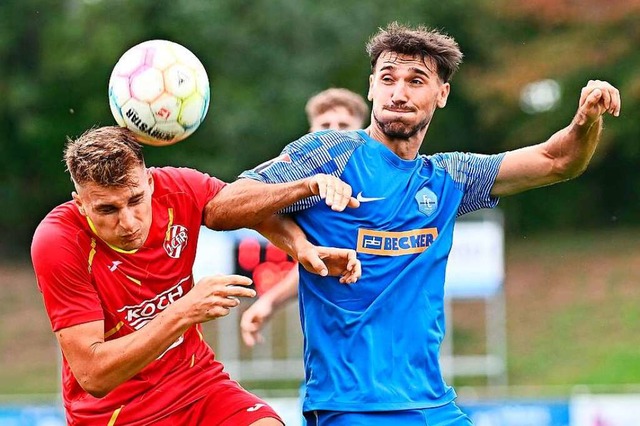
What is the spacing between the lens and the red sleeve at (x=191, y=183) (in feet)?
18.7

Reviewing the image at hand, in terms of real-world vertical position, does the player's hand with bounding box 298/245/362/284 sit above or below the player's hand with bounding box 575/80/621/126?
below

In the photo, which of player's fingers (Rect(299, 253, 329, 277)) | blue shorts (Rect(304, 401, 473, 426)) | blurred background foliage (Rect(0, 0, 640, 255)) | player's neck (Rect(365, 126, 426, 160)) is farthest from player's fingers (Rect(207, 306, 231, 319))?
blurred background foliage (Rect(0, 0, 640, 255))

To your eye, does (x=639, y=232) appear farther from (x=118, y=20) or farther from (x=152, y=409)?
(x=152, y=409)

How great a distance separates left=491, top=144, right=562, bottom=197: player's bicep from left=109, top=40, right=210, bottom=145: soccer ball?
151 cm

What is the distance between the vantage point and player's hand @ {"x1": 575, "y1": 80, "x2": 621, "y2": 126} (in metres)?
5.46

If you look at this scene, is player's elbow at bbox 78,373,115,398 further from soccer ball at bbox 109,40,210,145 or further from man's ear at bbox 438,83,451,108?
man's ear at bbox 438,83,451,108

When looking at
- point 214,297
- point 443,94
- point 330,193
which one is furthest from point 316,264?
point 443,94

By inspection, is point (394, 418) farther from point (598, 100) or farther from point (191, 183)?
point (598, 100)

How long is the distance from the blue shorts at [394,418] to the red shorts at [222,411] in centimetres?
23

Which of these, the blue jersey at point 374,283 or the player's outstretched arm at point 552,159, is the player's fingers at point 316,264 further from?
the player's outstretched arm at point 552,159

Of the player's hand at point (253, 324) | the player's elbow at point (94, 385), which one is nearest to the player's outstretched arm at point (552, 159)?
the player's hand at point (253, 324)

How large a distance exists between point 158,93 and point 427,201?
4.51 feet

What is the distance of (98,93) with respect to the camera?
2762 centimetres

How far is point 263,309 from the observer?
22.4 feet
